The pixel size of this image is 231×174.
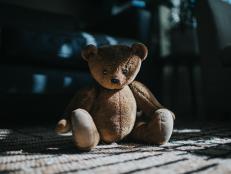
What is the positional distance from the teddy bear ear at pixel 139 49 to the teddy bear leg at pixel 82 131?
25 centimetres

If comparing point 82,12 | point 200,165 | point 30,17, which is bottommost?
point 200,165

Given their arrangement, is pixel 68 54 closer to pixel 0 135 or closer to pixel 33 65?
pixel 33 65

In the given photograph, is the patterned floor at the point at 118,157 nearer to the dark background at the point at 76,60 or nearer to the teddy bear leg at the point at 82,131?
the teddy bear leg at the point at 82,131

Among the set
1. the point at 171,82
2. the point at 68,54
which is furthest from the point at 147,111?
the point at 171,82

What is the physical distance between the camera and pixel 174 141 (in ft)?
2.77

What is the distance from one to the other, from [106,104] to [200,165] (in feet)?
1.02

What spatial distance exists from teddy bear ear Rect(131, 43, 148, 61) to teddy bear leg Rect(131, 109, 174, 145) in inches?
6.6

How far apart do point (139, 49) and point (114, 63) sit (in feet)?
0.32

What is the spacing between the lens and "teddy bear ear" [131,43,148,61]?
82cm

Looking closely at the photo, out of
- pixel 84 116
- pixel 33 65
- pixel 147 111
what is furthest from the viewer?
pixel 33 65

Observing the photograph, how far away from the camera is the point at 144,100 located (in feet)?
2.78

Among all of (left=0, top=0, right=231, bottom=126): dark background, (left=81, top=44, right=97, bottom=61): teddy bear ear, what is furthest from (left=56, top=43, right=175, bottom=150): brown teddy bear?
(left=0, top=0, right=231, bottom=126): dark background

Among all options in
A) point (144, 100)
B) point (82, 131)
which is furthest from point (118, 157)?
point (144, 100)

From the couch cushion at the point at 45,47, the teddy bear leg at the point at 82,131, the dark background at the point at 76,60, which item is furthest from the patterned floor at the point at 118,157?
the couch cushion at the point at 45,47
